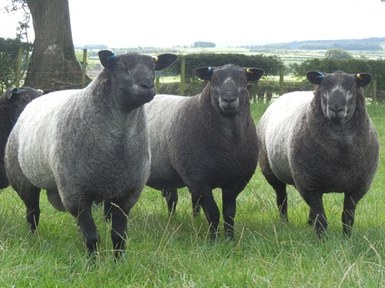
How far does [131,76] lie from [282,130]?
249cm

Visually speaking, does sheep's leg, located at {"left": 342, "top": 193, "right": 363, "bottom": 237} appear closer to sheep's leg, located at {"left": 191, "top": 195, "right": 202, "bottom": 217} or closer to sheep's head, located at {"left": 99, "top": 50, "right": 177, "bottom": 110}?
sheep's leg, located at {"left": 191, "top": 195, "right": 202, "bottom": 217}

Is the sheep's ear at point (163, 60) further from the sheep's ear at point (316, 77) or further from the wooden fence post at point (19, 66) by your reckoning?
the wooden fence post at point (19, 66)

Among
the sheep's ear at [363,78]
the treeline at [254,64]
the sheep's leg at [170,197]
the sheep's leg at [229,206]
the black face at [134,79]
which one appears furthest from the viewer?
the treeline at [254,64]

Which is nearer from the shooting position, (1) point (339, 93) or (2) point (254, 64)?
(1) point (339, 93)

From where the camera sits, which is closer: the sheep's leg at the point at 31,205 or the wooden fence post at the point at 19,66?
the sheep's leg at the point at 31,205

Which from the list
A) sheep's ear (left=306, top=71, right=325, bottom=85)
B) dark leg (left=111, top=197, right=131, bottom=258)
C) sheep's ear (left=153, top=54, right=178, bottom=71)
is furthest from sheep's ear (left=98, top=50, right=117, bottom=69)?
sheep's ear (left=306, top=71, right=325, bottom=85)

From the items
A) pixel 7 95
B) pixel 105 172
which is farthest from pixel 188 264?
pixel 7 95

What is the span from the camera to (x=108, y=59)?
18.8 ft

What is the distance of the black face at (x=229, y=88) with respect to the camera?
6.58m

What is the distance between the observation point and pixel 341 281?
417 centimetres

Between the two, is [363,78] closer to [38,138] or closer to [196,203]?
[196,203]

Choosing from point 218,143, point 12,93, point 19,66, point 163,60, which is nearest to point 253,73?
point 218,143

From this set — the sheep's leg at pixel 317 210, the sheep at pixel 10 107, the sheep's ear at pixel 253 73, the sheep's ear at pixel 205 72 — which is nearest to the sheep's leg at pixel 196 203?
the sheep's leg at pixel 317 210

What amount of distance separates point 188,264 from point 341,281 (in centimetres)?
135
